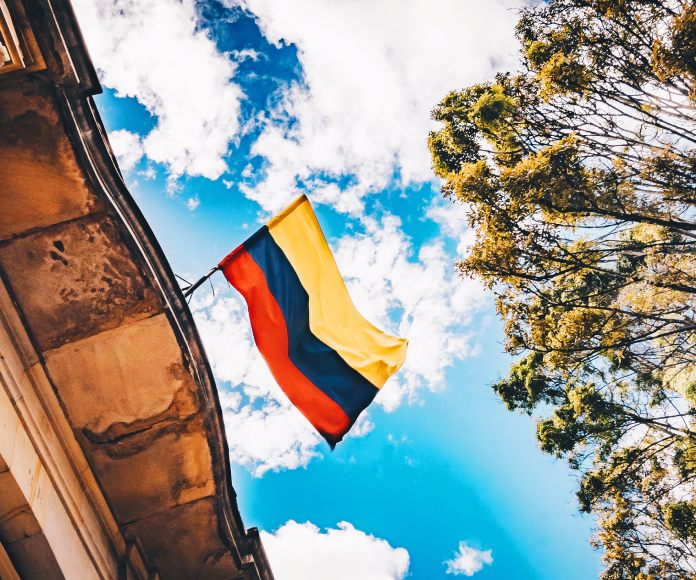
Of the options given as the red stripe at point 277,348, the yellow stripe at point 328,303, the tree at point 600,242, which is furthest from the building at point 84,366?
the tree at point 600,242

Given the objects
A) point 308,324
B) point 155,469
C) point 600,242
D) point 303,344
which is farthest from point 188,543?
point 600,242

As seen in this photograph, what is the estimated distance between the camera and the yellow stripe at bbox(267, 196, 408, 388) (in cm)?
430

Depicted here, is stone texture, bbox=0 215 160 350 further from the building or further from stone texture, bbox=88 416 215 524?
stone texture, bbox=88 416 215 524

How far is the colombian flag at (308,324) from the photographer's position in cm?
395

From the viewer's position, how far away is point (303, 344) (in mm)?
4148

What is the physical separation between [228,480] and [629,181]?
7.54 metres

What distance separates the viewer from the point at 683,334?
7801 mm

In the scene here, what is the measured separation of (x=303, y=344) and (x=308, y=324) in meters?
0.21

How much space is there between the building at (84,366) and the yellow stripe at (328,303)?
3.94ft

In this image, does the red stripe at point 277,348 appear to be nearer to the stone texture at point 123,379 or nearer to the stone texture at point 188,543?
the stone texture at point 123,379

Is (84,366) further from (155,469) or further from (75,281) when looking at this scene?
(155,469)

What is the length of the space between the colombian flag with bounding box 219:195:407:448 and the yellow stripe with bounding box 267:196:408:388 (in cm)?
1

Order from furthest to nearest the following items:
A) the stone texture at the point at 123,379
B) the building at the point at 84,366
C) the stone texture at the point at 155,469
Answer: the stone texture at the point at 155,469 → the stone texture at the point at 123,379 → the building at the point at 84,366

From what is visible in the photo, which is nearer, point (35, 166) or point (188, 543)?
point (35, 166)
